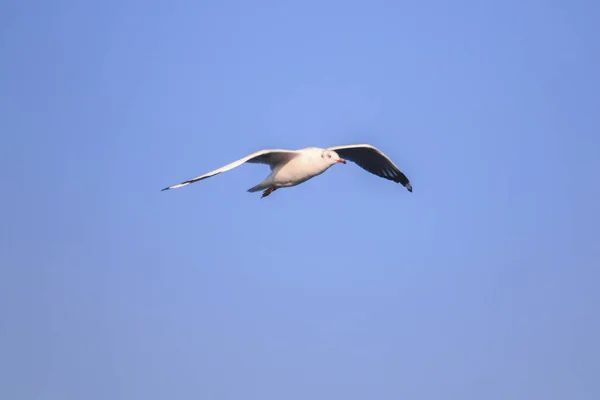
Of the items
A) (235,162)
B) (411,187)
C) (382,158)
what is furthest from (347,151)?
(235,162)

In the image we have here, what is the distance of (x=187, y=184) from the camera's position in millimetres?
18359

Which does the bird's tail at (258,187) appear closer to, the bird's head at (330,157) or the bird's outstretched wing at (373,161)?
the bird's head at (330,157)

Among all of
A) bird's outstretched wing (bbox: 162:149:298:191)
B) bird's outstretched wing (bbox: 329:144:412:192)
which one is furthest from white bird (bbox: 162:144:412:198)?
bird's outstretched wing (bbox: 329:144:412:192)

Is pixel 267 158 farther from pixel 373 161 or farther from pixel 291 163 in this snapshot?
pixel 373 161

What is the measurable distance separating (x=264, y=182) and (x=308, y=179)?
1.04 metres

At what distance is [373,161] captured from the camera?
78.1 ft

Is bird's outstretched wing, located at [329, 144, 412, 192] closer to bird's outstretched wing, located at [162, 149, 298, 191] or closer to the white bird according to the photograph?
the white bird

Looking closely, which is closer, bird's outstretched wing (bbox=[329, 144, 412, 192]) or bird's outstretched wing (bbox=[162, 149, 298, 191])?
bird's outstretched wing (bbox=[162, 149, 298, 191])

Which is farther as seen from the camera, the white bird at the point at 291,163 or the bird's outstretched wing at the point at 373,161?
the bird's outstretched wing at the point at 373,161

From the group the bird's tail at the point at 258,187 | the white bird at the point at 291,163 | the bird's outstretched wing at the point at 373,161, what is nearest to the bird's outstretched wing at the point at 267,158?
the white bird at the point at 291,163

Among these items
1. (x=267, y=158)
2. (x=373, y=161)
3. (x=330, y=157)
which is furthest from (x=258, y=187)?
(x=373, y=161)

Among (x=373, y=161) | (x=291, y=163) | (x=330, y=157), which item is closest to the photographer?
(x=291, y=163)

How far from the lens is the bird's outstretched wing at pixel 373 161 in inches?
900

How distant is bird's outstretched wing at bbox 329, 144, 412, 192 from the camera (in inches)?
900
